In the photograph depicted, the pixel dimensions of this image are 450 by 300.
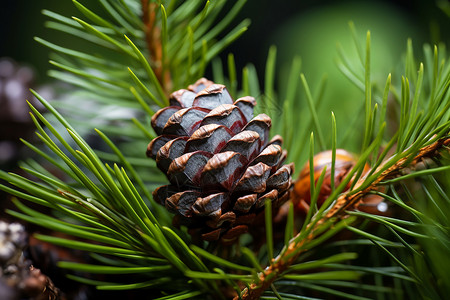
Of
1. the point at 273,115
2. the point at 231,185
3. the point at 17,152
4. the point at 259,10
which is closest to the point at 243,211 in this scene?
the point at 231,185

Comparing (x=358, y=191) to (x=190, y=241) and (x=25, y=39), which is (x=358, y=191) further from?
(x=25, y=39)

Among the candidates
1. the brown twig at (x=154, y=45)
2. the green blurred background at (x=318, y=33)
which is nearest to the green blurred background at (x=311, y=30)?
the green blurred background at (x=318, y=33)

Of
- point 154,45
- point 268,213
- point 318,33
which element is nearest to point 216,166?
point 268,213

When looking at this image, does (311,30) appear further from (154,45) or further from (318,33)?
(154,45)

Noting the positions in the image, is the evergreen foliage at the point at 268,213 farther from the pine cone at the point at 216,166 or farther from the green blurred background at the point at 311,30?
the green blurred background at the point at 311,30

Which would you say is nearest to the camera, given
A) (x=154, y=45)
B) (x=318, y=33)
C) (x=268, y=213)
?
(x=268, y=213)

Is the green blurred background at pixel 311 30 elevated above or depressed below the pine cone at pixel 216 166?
above

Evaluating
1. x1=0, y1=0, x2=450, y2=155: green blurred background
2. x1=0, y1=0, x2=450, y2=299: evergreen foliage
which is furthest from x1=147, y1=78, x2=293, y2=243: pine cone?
x1=0, y1=0, x2=450, y2=155: green blurred background
